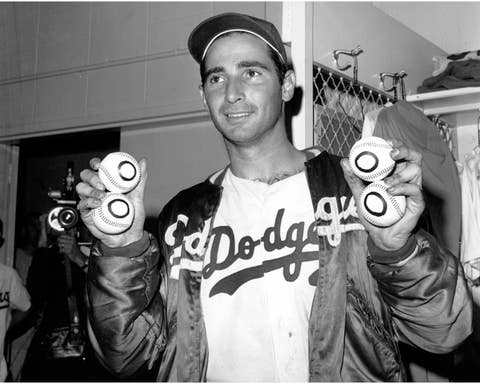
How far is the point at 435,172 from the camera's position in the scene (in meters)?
2.57

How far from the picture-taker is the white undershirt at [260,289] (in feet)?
Answer: 4.28

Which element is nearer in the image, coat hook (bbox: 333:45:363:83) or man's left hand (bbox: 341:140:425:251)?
man's left hand (bbox: 341:140:425:251)

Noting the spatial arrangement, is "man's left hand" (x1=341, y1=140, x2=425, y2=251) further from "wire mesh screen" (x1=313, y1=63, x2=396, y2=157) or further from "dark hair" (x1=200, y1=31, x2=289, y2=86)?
"wire mesh screen" (x1=313, y1=63, x2=396, y2=157)

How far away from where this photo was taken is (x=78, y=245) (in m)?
3.15

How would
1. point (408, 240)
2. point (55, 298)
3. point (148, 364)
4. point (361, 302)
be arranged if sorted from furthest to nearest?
point (55, 298) < point (148, 364) < point (361, 302) < point (408, 240)

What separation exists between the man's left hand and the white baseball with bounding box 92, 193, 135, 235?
1.64 feet

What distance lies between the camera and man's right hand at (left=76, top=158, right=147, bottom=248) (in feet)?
4.18

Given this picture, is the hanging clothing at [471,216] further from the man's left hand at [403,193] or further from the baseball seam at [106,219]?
the baseball seam at [106,219]

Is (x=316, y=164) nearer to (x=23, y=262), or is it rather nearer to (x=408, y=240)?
(x=408, y=240)

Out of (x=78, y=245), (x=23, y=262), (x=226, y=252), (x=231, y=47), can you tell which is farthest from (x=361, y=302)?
(x=23, y=262)

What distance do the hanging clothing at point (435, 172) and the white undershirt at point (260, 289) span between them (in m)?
1.18

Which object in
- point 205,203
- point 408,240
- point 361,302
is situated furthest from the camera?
point 205,203

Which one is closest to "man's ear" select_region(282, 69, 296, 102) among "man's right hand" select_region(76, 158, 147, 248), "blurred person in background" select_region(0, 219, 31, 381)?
"man's right hand" select_region(76, 158, 147, 248)

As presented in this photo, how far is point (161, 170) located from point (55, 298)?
0.90m
